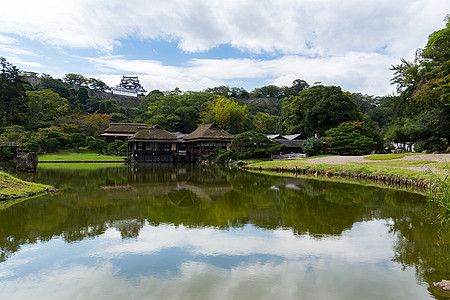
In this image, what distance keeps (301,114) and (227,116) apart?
38.4ft

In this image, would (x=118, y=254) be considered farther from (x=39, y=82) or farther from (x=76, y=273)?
(x=39, y=82)

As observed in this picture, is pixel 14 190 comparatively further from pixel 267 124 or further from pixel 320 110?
pixel 267 124

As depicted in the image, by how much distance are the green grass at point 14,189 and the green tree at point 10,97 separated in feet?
115

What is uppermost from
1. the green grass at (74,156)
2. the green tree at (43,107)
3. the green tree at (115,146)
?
the green tree at (43,107)

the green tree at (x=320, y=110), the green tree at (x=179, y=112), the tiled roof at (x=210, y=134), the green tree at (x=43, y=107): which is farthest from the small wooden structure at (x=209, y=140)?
the green tree at (x=43, y=107)

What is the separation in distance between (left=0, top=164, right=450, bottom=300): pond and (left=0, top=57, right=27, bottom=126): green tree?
37680 millimetres

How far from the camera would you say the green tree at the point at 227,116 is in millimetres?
46500

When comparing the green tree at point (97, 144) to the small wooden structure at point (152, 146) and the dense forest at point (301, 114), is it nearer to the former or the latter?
the dense forest at point (301, 114)

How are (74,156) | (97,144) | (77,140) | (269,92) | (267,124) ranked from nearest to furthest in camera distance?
(74,156) → (77,140) → (97,144) → (267,124) → (269,92)

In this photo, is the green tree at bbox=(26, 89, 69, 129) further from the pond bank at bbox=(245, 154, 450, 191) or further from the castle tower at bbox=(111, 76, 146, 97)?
the castle tower at bbox=(111, 76, 146, 97)

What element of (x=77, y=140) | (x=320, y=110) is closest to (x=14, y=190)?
(x=77, y=140)

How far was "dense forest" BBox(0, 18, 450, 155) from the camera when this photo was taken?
24.1 meters

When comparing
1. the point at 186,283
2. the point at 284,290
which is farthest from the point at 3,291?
the point at 284,290

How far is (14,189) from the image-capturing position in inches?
399
